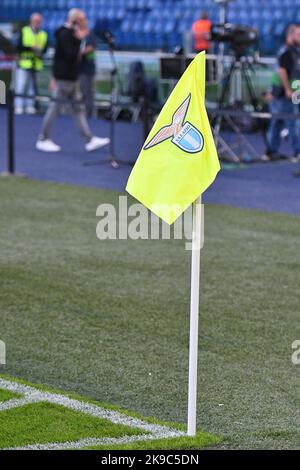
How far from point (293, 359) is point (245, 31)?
1100 centimetres

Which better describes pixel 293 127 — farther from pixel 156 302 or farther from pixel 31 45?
pixel 31 45

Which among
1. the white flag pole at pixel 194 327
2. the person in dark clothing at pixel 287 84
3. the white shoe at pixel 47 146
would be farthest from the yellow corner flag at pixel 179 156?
the white shoe at pixel 47 146

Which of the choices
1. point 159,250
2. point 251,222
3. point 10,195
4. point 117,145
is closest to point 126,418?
point 159,250

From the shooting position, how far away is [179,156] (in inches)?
197

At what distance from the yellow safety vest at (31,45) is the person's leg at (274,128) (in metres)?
8.26

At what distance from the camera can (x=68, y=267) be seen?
31.0ft

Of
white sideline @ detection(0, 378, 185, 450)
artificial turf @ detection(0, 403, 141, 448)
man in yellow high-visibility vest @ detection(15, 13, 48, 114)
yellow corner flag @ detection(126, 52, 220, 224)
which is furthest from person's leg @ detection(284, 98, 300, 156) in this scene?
yellow corner flag @ detection(126, 52, 220, 224)

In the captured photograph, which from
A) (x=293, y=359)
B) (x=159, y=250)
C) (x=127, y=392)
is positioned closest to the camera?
(x=127, y=392)

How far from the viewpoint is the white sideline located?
507 cm

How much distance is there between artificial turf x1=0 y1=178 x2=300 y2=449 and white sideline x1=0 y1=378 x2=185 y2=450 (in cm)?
19

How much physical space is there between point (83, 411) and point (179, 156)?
1.44 metres

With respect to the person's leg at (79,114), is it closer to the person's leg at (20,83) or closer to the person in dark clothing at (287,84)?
the person in dark clothing at (287,84)

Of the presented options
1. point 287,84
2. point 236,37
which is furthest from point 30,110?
point 287,84
